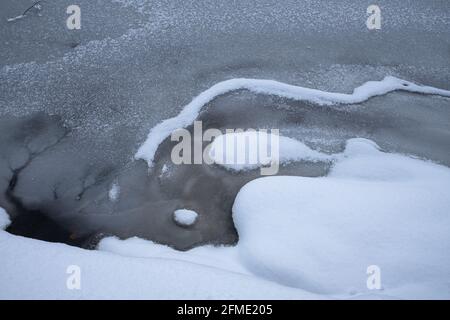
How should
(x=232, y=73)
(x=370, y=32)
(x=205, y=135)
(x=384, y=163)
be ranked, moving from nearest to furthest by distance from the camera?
(x=384, y=163)
(x=205, y=135)
(x=232, y=73)
(x=370, y=32)

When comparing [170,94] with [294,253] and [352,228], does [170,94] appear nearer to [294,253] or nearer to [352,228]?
[294,253]

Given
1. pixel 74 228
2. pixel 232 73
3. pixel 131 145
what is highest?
pixel 232 73

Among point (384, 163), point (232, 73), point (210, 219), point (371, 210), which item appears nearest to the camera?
point (371, 210)

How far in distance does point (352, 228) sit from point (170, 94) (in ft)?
7.86

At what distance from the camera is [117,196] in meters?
3.22

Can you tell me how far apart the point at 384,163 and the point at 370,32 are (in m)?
2.43

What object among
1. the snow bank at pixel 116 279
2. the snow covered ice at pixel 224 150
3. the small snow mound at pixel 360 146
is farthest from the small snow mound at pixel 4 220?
the small snow mound at pixel 360 146

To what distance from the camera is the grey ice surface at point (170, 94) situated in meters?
3.18

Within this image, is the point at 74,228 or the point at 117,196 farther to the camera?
the point at 117,196

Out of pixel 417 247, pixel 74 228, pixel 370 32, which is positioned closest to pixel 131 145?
pixel 74 228

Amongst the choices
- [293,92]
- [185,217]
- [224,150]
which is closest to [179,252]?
[185,217]

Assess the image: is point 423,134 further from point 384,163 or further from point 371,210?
point 371,210

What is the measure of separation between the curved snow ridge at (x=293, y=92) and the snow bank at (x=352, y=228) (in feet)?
3.34

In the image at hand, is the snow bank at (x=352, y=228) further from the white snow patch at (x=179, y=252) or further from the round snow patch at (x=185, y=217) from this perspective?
the round snow patch at (x=185, y=217)
